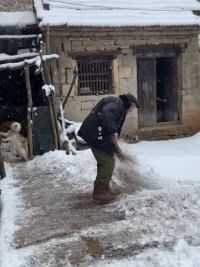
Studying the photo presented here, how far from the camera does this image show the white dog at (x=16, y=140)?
29.2 feet

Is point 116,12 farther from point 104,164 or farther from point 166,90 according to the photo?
point 104,164

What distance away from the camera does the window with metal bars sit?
1134cm

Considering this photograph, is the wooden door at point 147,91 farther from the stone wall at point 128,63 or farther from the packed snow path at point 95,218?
the packed snow path at point 95,218

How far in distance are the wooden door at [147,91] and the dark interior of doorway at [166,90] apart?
0.55m

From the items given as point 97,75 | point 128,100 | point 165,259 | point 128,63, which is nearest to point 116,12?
point 128,63

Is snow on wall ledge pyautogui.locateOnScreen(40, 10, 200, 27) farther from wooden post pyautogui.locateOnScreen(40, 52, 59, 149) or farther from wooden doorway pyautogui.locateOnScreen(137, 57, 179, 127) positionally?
wooden post pyautogui.locateOnScreen(40, 52, 59, 149)

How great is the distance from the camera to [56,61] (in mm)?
10773

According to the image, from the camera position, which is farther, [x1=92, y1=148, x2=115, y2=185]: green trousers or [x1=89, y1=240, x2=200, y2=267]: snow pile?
[x1=92, y1=148, x2=115, y2=185]: green trousers

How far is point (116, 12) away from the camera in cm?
1144

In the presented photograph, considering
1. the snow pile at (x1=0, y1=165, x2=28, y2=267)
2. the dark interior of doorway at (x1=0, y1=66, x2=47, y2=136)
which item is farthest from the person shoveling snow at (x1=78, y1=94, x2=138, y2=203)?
the dark interior of doorway at (x1=0, y1=66, x2=47, y2=136)

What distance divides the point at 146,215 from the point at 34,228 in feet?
4.21

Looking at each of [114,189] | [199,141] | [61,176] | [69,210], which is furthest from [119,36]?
[69,210]

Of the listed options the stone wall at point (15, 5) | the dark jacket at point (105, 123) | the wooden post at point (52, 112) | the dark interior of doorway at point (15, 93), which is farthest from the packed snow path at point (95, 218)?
the stone wall at point (15, 5)

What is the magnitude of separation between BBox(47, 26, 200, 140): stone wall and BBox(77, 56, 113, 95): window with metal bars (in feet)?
0.62
